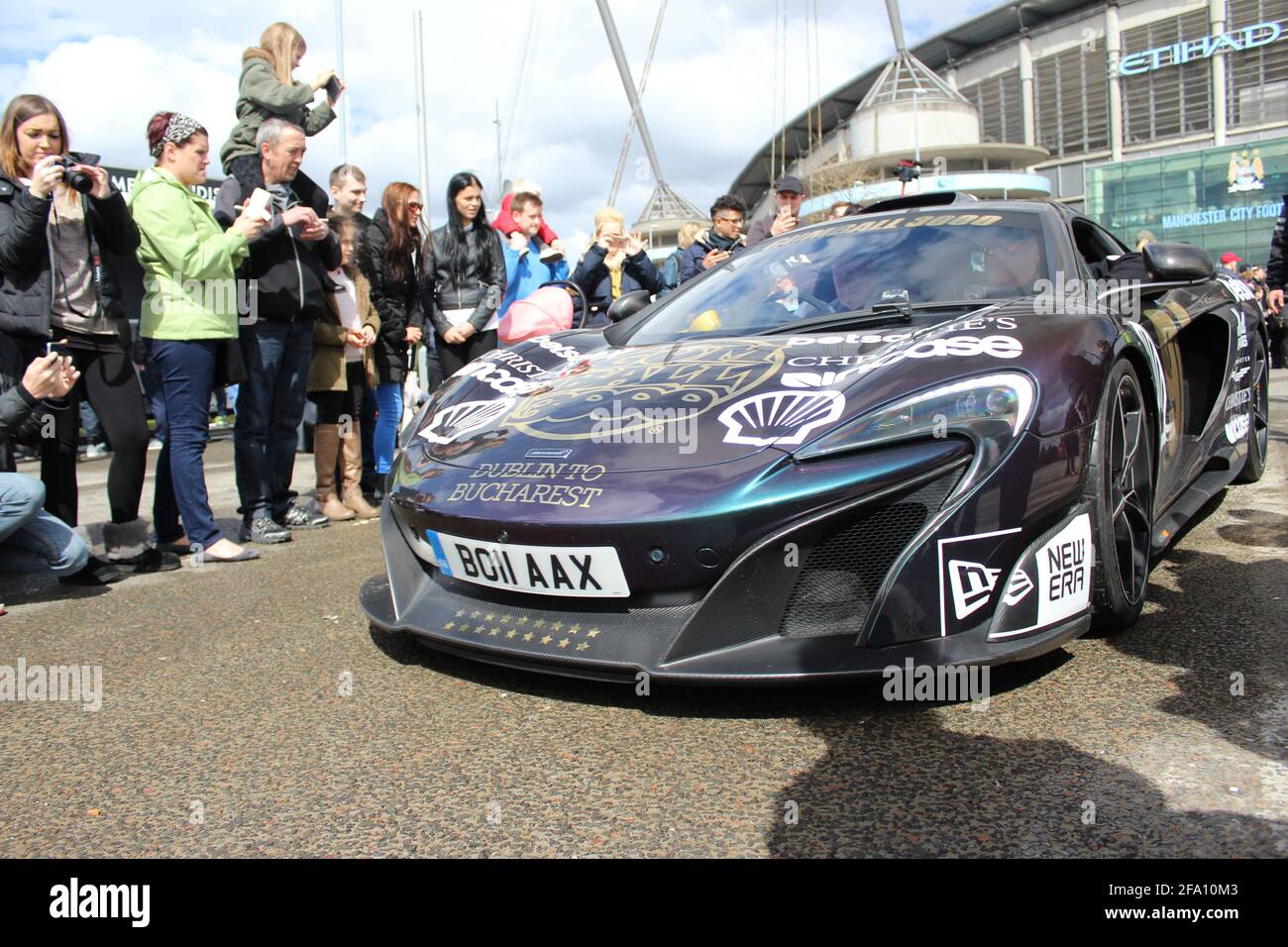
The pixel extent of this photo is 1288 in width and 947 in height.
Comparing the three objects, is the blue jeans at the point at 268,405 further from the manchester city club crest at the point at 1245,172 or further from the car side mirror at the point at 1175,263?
the manchester city club crest at the point at 1245,172

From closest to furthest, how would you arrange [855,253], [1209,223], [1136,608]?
[1136,608], [855,253], [1209,223]

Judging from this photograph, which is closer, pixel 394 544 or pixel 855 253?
pixel 394 544

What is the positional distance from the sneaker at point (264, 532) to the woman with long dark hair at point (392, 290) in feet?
4.14

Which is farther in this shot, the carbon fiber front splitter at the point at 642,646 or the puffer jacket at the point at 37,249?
the puffer jacket at the point at 37,249

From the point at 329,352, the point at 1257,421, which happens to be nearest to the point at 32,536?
the point at 329,352

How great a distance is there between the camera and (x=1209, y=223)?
2695 cm

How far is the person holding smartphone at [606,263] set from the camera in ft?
21.4

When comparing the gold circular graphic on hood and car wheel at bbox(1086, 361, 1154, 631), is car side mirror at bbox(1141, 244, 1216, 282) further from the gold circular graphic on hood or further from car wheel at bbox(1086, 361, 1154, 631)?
the gold circular graphic on hood

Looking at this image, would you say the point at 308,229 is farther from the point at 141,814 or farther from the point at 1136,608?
the point at 1136,608

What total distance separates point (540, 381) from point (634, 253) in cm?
388

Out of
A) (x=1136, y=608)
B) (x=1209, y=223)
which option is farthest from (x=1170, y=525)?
(x=1209, y=223)

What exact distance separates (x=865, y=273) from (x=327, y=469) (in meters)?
3.44

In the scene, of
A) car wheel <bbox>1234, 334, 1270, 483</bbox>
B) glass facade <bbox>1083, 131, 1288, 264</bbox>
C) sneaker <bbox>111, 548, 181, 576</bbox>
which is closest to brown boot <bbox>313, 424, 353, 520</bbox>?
sneaker <bbox>111, 548, 181, 576</bbox>

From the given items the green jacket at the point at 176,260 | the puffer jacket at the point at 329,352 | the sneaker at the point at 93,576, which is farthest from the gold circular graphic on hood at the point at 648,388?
the puffer jacket at the point at 329,352
